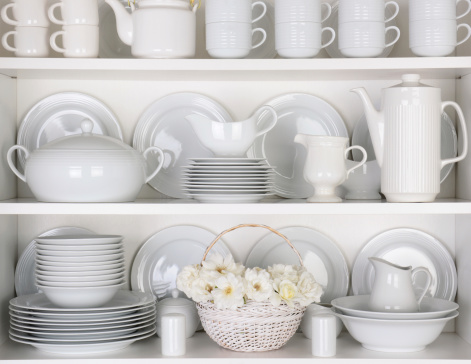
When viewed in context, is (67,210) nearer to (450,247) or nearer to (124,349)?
(124,349)

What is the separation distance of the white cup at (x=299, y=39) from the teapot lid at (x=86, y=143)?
0.40m

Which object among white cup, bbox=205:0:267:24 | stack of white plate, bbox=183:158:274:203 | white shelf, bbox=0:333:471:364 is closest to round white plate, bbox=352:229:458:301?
white shelf, bbox=0:333:471:364

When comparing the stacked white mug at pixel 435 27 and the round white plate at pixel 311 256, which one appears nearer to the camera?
the stacked white mug at pixel 435 27

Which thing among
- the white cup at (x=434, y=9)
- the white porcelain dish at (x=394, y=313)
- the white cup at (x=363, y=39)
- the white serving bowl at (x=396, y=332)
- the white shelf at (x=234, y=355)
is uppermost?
the white cup at (x=434, y=9)

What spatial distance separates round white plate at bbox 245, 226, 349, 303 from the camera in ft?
5.79

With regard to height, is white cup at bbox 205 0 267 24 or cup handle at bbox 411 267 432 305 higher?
white cup at bbox 205 0 267 24

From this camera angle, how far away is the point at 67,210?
4.88 feet

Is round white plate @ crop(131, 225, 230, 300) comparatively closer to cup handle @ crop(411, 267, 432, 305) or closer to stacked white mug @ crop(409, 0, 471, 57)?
cup handle @ crop(411, 267, 432, 305)

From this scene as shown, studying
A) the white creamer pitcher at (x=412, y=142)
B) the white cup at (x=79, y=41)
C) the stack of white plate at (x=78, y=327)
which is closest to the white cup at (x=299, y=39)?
the white creamer pitcher at (x=412, y=142)

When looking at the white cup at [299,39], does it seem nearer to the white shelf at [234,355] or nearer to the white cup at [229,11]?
the white cup at [229,11]

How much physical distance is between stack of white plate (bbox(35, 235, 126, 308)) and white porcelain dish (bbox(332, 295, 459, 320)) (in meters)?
0.51

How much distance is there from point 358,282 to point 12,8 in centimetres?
102

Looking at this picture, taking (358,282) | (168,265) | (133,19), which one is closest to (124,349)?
(168,265)

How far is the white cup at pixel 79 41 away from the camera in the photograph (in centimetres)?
155
